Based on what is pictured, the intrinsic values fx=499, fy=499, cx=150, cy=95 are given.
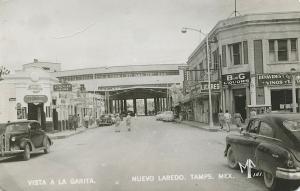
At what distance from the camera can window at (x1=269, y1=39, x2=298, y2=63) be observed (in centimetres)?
1749

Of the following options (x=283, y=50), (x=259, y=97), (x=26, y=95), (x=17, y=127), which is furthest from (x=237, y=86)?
(x=17, y=127)

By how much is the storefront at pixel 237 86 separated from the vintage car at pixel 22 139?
357 inches

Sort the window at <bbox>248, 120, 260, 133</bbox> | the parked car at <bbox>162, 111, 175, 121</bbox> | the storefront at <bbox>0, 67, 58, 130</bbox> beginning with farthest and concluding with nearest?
the parked car at <bbox>162, 111, 175, 121</bbox> → the storefront at <bbox>0, 67, 58, 130</bbox> → the window at <bbox>248, 120, 260, 133</bbox>

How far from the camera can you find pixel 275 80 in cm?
2102

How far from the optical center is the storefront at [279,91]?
60.4 ft

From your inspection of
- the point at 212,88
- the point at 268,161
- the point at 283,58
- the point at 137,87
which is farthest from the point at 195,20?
the point at 137,87

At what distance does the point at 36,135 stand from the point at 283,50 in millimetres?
9818

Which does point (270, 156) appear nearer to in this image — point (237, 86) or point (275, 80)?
point (237, 86)

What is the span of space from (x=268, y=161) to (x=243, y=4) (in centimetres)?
→ 245

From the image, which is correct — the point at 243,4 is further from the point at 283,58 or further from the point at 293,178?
the point at 283,58

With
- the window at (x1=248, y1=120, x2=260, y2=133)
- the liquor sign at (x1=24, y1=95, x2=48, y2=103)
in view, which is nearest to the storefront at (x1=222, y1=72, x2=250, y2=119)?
the liquor sign at (x1=24, y1=95, x2=48, y2=103)

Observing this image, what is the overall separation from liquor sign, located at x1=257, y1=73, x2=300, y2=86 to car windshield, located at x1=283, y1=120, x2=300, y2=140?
876cm

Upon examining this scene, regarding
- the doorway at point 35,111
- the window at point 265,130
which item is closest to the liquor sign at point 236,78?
the doorway at point 35,111

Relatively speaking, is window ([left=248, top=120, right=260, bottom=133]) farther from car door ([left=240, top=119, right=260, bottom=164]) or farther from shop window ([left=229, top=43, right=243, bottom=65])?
shop window ([left=229, top=43, right=243, bottom=65])
